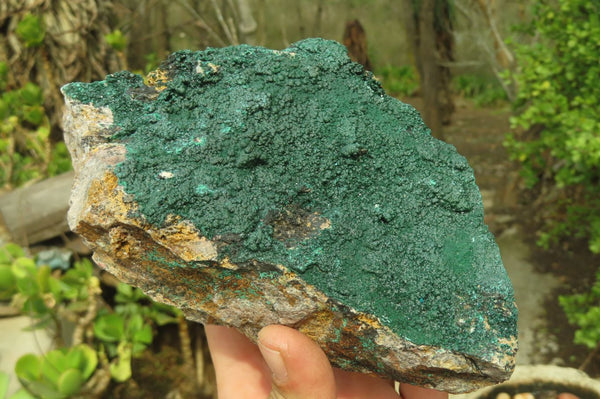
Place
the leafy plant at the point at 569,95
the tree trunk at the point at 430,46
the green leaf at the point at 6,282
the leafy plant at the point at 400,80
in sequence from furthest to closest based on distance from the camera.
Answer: the leafy plant at the point at 400,80 < the tree trunk at the point at 430,46 < the leafy plant at the point at 569,95 < the green leaf at the point at 6,282

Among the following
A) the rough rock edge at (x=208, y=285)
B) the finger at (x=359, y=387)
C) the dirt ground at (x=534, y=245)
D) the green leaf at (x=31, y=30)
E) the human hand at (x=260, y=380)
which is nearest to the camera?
the rough rock edge at (x=208, y=285)

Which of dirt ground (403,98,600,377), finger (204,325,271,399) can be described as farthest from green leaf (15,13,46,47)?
dirt ground (403,98,600,377)

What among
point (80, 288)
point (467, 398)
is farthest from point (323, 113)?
point (467, 398)

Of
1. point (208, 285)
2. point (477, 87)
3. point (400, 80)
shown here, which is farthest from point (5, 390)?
point (477, 87)

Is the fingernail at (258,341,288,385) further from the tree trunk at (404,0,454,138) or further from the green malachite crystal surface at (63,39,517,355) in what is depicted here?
the tree trunk at (404,0,454,138)

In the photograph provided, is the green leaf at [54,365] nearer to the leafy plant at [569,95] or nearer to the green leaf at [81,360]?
the green leaf at [81,360]

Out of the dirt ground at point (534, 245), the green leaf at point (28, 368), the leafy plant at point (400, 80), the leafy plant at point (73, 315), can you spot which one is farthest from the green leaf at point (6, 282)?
the leafy plant at point (400, 80)

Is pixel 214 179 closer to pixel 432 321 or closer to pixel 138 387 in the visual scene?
pixel 432 321
